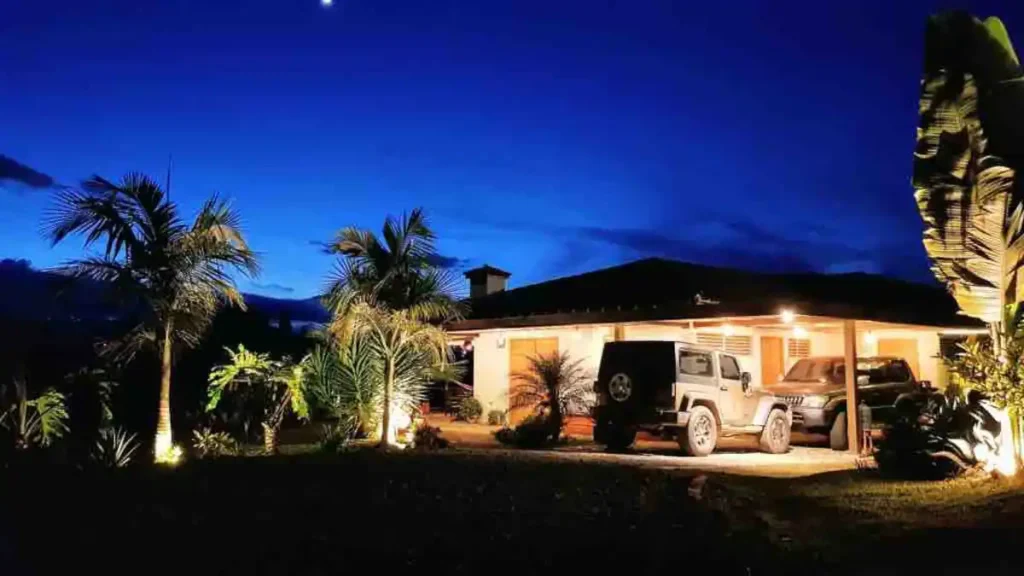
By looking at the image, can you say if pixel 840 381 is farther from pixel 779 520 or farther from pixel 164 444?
pixel 164 444

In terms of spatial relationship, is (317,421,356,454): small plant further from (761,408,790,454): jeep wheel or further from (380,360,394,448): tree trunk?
(761,408,790,454): jeep wheel

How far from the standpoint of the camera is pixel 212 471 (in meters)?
12.0

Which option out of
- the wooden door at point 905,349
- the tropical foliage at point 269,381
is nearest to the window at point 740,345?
the wooden door at point 905,349

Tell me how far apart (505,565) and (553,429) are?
10.4 meters

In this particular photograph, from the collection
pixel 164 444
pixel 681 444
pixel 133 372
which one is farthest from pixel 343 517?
pixel 133 372

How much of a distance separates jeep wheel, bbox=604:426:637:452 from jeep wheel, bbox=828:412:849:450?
395 centimetres

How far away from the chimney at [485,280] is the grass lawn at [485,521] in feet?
50.3

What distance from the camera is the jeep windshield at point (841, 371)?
18062 mm

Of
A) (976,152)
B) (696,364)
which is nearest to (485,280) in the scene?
(696,364)

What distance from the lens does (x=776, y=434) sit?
16.1 meters

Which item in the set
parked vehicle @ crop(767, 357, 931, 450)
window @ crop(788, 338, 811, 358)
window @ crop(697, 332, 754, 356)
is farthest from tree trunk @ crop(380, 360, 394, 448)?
window @ crop(788, 338, 811, 358)

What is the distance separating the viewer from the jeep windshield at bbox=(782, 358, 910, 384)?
711 inches

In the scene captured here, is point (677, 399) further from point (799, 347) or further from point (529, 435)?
point (799, 347)

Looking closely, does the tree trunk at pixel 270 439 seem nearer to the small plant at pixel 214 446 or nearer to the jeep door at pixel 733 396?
the small plant at pixel 214 446
